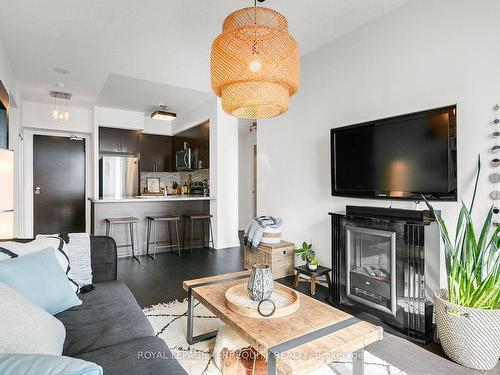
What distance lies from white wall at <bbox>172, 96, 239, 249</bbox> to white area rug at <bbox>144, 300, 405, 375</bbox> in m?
2.68

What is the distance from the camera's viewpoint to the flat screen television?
2264 mm

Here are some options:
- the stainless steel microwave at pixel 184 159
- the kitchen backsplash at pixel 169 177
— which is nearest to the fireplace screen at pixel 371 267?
the stainless steel microwave at pixel 184 159

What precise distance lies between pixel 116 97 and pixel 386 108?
454 centimetres

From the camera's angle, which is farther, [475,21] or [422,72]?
[422,72]

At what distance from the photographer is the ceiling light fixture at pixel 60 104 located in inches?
204

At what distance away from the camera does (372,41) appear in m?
2.93

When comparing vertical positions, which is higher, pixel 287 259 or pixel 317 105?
pixel 317 105

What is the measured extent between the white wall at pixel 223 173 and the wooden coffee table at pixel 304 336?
12.0ft

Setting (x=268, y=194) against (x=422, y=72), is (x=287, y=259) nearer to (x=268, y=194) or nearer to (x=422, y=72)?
(x=268, y=194)

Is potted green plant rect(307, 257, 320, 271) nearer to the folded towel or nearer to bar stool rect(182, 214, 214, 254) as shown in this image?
the folded towel

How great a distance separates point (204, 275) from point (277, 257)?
0.96 metres

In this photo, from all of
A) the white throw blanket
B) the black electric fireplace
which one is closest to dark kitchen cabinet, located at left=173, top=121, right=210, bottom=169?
the black electric fireplace

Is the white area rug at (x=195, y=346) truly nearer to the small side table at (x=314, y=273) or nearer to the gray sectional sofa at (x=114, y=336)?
the gray sectional sofa at (x=114, y=336)

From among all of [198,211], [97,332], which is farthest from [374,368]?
[198,211]
